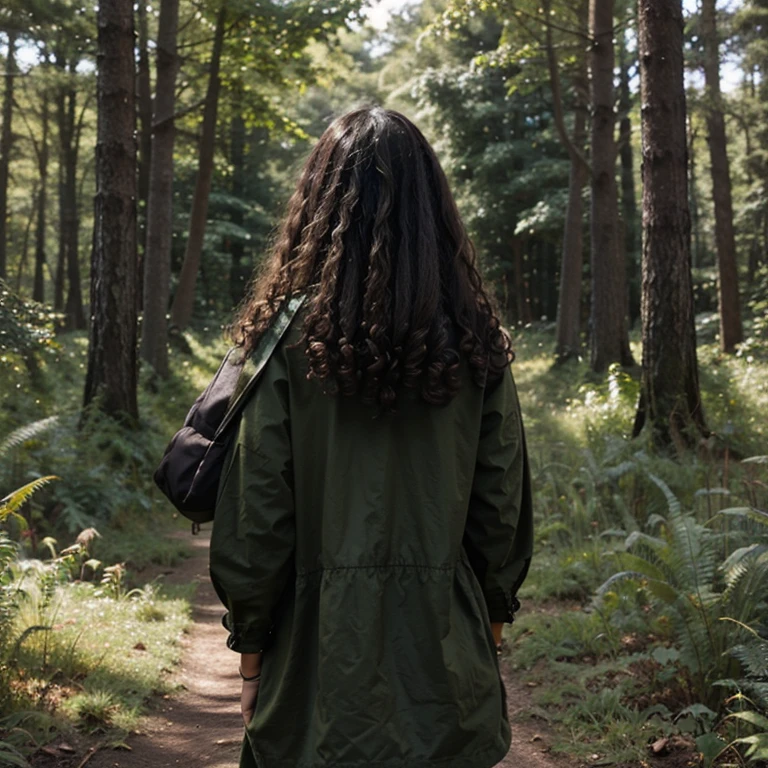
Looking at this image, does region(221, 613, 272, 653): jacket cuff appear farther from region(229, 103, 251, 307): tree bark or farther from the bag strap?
region(229, 103, 251, 307): tree bark

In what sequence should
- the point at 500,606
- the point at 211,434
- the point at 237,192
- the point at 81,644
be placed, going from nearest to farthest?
the point at 211,434
the point at 500,606
the point at 81,644
the point at 237,192

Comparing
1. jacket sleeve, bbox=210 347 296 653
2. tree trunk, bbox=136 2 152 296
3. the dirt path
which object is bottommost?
the dirt path

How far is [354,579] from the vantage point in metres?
2.19

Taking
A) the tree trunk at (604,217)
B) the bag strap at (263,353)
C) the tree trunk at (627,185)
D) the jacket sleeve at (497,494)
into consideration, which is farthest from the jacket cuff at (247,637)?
the tree trunk at (627,185)

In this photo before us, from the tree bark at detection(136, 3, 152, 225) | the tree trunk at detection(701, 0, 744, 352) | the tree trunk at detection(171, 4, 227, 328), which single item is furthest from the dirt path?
the tree trunk at detection(701, 0, 744, 352)

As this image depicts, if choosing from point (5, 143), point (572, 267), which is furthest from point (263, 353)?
point (5, 143)

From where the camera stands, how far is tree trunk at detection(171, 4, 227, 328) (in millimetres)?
18438

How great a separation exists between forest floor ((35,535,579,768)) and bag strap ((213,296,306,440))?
2.62m

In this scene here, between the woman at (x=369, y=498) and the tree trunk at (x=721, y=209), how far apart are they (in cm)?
1781

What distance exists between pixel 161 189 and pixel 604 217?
7849mm

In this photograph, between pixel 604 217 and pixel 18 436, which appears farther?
pixel 604 217

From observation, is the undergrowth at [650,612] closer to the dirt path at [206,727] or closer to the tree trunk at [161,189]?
the dirt path at [206,727]

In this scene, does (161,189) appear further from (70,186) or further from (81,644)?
(70,186)

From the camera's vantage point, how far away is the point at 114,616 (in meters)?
6.14
